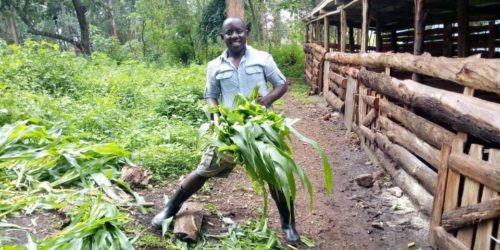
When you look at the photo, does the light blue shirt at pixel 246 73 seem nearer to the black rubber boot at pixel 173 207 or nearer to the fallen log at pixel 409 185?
the black rubber boot at pixel 173 207

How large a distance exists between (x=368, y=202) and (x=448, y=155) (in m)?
1.48

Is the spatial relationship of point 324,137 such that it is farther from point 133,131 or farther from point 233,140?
point 233,140

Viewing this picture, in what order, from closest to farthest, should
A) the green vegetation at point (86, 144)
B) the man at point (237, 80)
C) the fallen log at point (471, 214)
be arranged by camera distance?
the fallen log at point (471, 214) → the green vegetation at point (86, 144) → the man at point (237, 80)

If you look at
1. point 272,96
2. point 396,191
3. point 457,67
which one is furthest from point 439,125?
point 272,96

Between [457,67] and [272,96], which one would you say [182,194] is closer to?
[272,96]

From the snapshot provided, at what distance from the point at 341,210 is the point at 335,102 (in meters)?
4.87

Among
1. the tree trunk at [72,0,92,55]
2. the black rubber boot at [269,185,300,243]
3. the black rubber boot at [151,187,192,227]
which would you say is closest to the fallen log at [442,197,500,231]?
the black rubber boot at [269,185,300,243]

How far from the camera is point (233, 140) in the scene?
9.17ft

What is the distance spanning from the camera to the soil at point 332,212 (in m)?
3.58

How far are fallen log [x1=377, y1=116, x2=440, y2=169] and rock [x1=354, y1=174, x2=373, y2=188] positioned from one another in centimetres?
56

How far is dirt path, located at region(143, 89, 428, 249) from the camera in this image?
12.1 ft

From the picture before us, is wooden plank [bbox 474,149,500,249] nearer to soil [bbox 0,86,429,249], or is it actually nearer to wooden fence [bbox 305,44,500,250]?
wooden fence [bbox 305,44,500,250]

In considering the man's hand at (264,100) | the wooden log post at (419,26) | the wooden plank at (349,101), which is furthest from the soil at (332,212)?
the wooden plank at (349,101)

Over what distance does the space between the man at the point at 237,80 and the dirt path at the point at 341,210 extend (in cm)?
37
